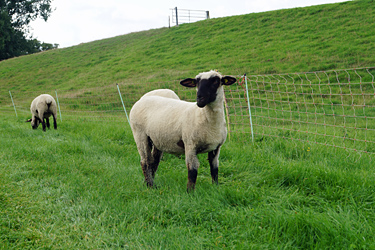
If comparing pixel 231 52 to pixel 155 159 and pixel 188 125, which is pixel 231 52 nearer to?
pixel 155 159

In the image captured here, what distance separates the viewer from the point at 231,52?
56.9 ft

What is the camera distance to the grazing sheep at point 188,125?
141 inches

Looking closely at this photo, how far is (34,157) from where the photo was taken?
18.3ft

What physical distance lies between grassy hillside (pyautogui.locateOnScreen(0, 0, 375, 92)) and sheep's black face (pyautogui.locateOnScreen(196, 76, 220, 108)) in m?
10.3

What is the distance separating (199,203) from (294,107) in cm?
798

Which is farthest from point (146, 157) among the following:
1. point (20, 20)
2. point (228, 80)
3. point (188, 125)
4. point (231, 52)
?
point (20, 20)

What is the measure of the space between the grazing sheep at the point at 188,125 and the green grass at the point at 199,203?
385 millimetres

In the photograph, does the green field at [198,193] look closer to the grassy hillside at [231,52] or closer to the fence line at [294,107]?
the fence line at [294,107]

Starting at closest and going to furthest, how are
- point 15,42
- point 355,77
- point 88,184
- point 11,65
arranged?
point 88,184, point 355,77, point 11,65, point 15,42

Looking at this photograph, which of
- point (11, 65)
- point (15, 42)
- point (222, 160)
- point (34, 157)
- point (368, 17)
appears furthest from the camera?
point (15, 42)

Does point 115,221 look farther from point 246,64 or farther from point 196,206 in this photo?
point 246,64

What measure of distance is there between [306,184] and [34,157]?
17.1ft

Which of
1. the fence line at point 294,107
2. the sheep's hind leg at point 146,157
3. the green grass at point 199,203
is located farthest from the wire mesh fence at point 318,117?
the sheep's hind leg at point 146,157

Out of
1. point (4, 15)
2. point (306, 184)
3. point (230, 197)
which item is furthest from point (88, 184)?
point (4, 15)
